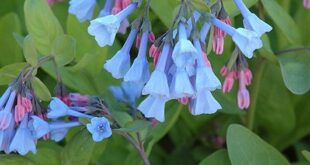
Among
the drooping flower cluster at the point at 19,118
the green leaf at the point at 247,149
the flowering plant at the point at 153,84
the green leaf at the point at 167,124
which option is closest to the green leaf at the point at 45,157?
the flowering plant at the point at 153,84

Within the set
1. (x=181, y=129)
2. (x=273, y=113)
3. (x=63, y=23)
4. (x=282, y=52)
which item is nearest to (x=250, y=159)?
(x=282, y=52)

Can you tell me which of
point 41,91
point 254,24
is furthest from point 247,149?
point 41,91

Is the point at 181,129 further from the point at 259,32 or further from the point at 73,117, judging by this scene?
the point at 259,32

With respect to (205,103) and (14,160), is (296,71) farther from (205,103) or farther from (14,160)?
(14,160)

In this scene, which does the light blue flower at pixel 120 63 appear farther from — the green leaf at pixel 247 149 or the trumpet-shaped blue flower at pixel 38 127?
the green leaf at pixel 247 149

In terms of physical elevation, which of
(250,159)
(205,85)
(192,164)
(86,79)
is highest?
(205,85)

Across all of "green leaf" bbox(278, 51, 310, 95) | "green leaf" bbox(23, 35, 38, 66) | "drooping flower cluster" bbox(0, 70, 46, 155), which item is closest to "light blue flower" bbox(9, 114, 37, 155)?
"drooping flower cluster" bbox(0, 70, 46, 155)
